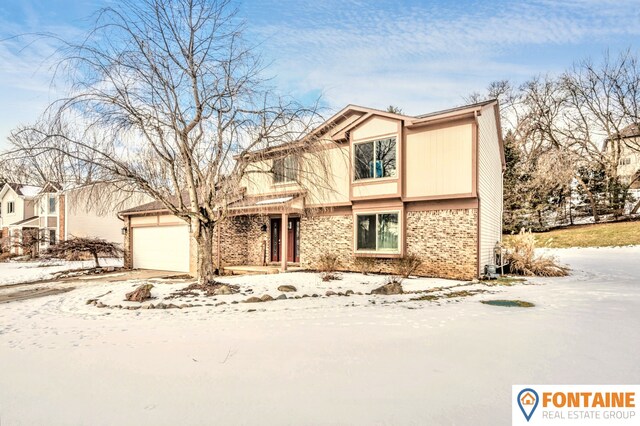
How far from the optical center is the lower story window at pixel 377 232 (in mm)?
13352

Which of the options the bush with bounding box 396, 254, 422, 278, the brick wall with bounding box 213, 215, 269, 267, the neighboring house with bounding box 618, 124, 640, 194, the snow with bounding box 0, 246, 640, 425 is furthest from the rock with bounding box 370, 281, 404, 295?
the neighboring house with bounding box 618, 124, 640, 194

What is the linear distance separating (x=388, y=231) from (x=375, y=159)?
2.64 m

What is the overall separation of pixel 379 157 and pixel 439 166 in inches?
84.8

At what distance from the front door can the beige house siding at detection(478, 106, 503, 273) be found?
7.51m

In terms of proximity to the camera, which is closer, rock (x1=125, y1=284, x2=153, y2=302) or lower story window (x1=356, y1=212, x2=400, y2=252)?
rock (x1=125, y1=284, x2=153, y2=302)

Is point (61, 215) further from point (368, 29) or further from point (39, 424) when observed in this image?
point (39, 424)

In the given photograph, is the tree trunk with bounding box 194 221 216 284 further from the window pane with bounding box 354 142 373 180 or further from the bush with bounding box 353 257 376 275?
the window pane with bounding box 354 142 373 180

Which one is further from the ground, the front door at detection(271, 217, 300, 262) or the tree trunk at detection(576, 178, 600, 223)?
the tree trunk at detection(576, 178, 600, 223)

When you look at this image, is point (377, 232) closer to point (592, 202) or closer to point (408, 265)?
point (408, 265)

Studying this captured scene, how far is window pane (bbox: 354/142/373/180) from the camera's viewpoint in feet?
45.1

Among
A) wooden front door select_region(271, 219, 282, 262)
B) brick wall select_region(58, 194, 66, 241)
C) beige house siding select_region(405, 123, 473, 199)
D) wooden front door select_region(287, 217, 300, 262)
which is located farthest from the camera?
brick wall select_region(58, 194, 66, 241)

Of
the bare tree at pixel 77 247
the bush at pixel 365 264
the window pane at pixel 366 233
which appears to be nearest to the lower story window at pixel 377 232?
the window pane at pixel 366 233

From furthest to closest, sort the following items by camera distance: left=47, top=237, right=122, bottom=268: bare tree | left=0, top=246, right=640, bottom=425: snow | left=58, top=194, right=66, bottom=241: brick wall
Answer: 1. left=58, top=194, right=66, bottom=241: brick wall
2. left=47, top=237, right=122, bottom=268: bare tree
3. left=0, top=246, right=640, bottom=425: snow

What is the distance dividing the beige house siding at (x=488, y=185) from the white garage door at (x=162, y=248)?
474 inches
